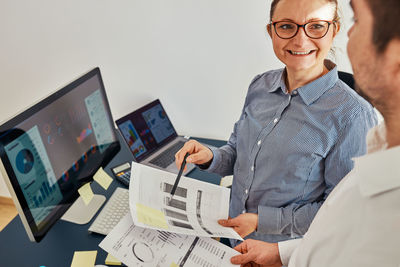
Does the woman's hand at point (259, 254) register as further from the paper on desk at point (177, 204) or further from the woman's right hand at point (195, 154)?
the woman's right hand at point (195, 154)

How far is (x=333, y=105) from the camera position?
34.9 inches

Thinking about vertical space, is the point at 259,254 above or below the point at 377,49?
below

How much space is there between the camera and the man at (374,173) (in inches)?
17.1

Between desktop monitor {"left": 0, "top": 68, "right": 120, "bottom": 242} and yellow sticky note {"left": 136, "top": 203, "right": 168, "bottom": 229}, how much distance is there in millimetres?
290

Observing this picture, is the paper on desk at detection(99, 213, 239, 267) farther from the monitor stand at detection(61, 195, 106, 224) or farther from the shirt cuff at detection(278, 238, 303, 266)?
the monitor stand at detection(61, 195, 106, 224)

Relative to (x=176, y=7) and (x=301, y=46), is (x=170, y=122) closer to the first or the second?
(x=176, y=7)

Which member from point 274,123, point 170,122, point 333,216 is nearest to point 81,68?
point 170,122

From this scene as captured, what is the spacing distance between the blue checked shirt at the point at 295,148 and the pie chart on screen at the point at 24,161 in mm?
679

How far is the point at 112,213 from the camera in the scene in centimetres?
114

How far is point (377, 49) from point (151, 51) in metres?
1.23

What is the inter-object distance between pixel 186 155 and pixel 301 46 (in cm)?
54

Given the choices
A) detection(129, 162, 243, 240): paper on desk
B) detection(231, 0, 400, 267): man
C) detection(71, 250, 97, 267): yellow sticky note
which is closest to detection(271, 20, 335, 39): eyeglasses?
detection(231, 0, 400, 267): man

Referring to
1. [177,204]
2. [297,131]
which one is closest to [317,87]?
[297,131]

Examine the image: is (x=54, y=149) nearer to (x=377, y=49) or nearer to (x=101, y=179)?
(x=101, y=179)
